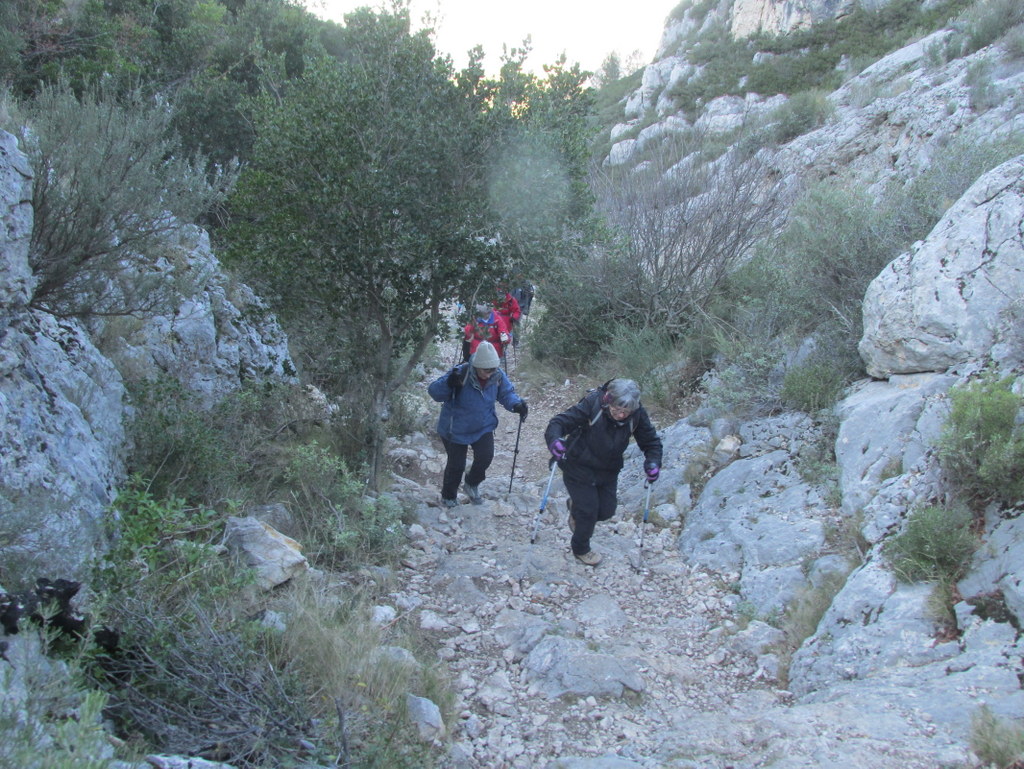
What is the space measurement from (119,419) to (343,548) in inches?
72.5

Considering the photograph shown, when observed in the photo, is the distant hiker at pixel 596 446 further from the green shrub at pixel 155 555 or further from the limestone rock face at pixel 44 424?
the limestone rock face at pixel 44 424

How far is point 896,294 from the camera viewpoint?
6211mm

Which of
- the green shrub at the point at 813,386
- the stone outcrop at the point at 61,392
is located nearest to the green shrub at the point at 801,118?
the green shrub at the point at 813,386

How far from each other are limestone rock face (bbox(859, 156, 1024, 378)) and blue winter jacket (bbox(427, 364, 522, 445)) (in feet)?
11.0

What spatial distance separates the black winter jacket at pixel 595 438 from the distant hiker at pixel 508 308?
4.71ft

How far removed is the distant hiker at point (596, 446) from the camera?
5312 millimetres

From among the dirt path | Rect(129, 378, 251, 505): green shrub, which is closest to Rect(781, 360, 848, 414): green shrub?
the dirt path

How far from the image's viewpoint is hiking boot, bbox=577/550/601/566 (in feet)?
19.0

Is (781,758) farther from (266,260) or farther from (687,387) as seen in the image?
(687,387)

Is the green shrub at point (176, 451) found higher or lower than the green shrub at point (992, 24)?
lower

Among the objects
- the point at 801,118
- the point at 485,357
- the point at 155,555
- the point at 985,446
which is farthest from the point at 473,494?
the point at 801,118

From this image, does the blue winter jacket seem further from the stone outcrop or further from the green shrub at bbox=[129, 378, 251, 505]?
the stone outcrop

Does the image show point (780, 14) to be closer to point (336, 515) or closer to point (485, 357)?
point (485, 357)

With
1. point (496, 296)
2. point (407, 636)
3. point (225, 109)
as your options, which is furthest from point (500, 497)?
point (225, 109)
